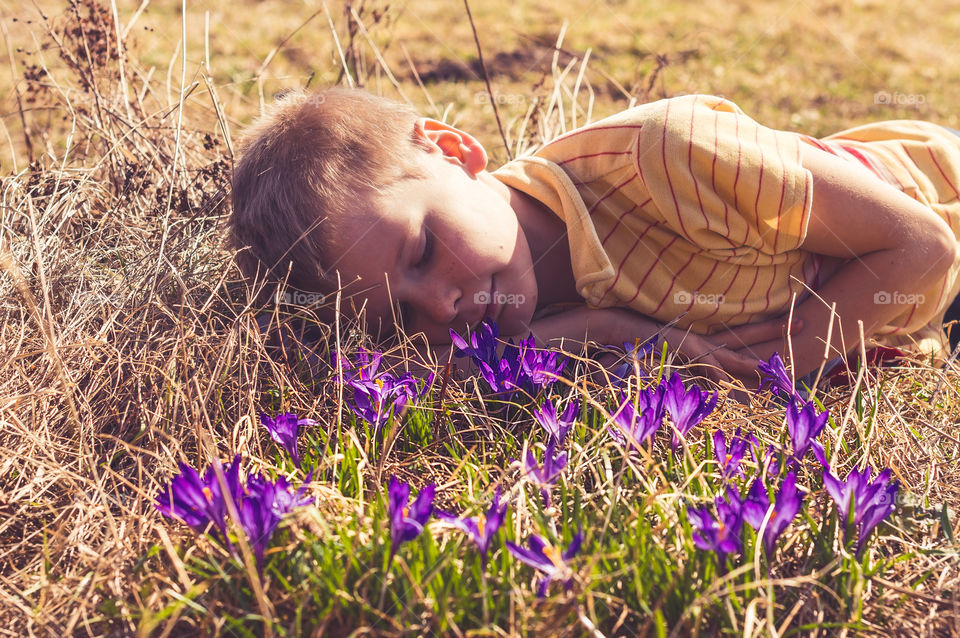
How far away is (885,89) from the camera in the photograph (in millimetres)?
4832

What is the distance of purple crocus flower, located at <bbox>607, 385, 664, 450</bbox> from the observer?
1.35 metres

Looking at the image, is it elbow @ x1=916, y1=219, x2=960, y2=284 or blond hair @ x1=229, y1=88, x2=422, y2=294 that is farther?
elbow @ x1=916, y1=219, x2=960, y2=284

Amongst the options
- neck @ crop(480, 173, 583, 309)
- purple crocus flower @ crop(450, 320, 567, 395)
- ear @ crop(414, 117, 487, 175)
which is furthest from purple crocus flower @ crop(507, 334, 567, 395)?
ear @ crop(414, 117, 487, 175)

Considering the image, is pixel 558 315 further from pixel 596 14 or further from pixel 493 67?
pixel 596 14

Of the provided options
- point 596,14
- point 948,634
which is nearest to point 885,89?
point 596,14

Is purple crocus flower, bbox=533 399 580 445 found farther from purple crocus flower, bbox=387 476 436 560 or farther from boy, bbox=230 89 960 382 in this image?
boy, bbox=230 89 960 382

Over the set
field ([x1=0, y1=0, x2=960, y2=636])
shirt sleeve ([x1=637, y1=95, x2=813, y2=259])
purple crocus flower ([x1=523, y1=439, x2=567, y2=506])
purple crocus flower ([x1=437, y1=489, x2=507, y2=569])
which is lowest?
field ([x1=0, y1=0, x2=960, y2=636])

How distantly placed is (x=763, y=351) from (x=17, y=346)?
182 centimetres

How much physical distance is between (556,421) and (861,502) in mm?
503

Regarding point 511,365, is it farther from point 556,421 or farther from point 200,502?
point 200,502

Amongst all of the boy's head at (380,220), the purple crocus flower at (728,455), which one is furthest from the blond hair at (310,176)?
the purple crocus flower at (728,455)

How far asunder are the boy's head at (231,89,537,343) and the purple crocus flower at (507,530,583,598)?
0.83 metres

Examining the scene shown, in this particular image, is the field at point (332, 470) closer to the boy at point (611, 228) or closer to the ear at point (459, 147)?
the boy at point (611, 228)

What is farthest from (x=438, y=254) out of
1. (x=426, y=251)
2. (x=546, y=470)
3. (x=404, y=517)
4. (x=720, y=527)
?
(x=720, y=527)
